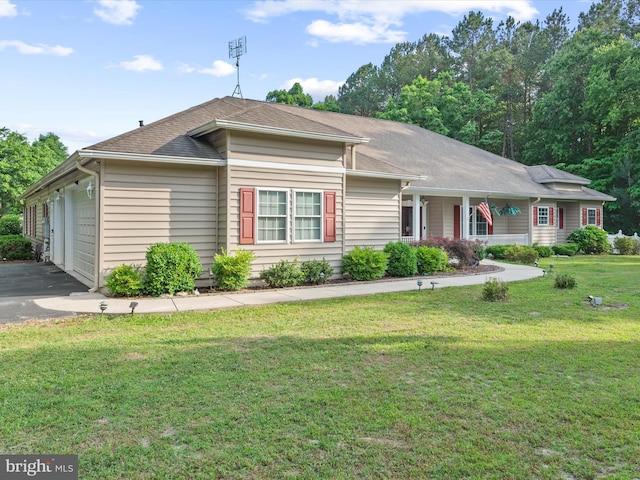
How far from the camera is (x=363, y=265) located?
1182 cm

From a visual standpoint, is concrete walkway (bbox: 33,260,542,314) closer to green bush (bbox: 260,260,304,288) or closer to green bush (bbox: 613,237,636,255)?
green bush (bbox: 260,260,304,288)

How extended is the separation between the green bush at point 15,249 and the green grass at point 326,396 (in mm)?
13773

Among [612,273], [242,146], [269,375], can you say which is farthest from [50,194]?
[612,273]

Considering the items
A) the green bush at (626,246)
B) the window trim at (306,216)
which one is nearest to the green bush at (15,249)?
the window trim at (306,216)

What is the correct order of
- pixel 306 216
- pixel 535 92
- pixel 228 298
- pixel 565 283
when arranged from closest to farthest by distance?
1. pixel 228 298
2. pixel 565 283
3. pixel 306 216
4. pixel 535 92

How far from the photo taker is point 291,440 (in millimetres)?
3322

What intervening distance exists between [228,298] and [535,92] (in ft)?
139

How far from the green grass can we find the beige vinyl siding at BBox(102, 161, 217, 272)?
105 inches

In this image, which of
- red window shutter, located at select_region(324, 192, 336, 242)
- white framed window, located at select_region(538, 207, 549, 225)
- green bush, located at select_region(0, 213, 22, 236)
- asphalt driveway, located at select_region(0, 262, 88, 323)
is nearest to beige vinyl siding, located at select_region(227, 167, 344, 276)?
red window shutter, located at select_region(324, 192, 336, 242)

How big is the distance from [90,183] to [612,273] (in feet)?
48.2

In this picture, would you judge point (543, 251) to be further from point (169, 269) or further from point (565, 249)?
point (169, 269)

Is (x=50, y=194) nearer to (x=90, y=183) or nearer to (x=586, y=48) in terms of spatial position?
(x=90, y=183)

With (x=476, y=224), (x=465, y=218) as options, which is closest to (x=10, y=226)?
(x=465, y=218)

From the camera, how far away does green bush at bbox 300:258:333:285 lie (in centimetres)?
1120
